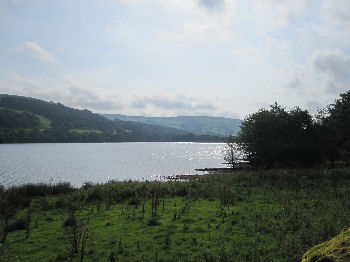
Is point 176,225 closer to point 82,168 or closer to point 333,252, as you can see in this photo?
point 333,252

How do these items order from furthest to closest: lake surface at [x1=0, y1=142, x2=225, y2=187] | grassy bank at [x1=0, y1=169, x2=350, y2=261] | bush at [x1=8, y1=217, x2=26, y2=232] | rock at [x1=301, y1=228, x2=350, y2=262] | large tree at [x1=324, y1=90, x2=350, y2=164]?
1. lake surface at [x1=0, y1=142, x2=225, y2=187]
2. large tree at [x1=324, y1=90, x2=350, y2=164]
3. bush at [x1=8, y1=217, x2=26, y2=232]
4. grassy bank at [x1=0, y1=169, x2=350, y2=261]
5. rock at [x1=301, y1=228, x2=350, y2=262]

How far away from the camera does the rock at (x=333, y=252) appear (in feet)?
12.9

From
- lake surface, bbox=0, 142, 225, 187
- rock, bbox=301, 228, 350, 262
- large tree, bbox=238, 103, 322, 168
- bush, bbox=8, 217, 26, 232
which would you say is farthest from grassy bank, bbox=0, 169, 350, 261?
large tree, bbox=238, 103, 322, 168

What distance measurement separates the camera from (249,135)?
52.5 metres

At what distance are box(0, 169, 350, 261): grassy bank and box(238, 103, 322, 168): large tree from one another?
25.2m

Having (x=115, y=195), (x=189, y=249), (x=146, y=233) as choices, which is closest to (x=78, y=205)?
(x=115, y=195)

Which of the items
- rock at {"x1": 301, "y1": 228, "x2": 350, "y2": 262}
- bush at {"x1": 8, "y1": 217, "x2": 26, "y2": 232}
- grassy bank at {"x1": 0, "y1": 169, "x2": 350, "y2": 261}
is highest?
rock at {"x1": 301, "y1": 228, "x2": 350, "y2": 262}

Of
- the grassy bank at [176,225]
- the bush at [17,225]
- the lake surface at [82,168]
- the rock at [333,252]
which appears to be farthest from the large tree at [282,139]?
the rock at [333,252]

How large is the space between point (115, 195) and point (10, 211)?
335 inches

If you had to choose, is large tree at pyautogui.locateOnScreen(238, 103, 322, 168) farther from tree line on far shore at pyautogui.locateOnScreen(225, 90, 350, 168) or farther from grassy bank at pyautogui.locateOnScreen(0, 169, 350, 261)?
grassy bank at pyautogui.locateOnScreen(0, 169, 350, 261)

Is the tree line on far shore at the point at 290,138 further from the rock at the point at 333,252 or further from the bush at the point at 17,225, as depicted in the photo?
the rock at the point at 333,252

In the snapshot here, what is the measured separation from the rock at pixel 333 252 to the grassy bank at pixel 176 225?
5655 mm

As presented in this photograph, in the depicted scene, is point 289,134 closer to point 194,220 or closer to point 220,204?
point 220,204

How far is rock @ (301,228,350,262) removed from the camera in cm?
394
